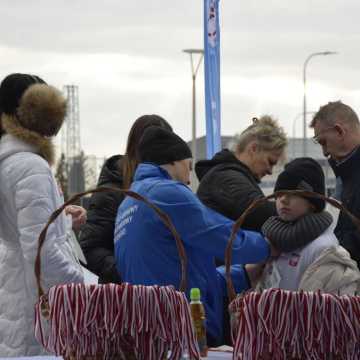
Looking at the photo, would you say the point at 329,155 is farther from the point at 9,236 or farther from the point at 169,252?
the point at 9,236

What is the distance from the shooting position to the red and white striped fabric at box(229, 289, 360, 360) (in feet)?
8.11

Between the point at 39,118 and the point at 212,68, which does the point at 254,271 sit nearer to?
the point at 39,118

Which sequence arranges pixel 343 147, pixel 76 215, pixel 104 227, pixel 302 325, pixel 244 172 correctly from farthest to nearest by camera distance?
pixel 104 227 → pixel 343 147 → pixel 244 172 → pixel 76 215 → pixel 302 325

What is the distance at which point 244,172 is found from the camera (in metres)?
4.86

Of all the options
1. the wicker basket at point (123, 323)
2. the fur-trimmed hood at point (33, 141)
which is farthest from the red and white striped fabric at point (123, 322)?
the fur-trimmed hood at point (33, 141)

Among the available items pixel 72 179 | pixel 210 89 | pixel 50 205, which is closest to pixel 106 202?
pixel 50 205

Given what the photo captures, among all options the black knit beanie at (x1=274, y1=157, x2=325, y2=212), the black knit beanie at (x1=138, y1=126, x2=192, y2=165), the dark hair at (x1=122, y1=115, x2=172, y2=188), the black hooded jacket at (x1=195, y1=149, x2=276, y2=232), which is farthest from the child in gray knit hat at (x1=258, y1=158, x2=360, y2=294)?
the dark hair at (x1=122, y1=115, x2=172, y2=188)

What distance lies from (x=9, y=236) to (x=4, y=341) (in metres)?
0.40

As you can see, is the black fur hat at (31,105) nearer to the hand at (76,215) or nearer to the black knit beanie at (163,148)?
the black knit beanie at (163,148)

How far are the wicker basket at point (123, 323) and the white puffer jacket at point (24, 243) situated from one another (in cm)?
113

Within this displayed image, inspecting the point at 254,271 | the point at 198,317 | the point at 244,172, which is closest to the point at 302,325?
the point at 198,317

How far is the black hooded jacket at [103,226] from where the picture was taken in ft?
17.3

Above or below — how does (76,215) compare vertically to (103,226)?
above

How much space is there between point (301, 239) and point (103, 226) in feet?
5.55
